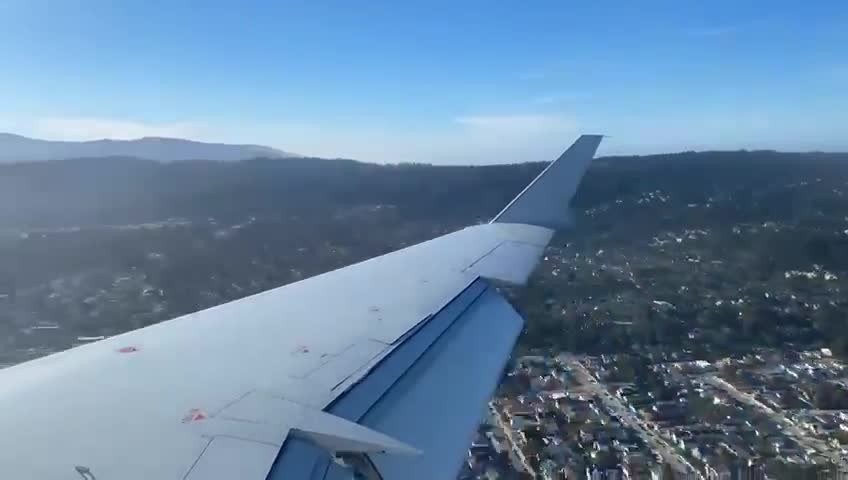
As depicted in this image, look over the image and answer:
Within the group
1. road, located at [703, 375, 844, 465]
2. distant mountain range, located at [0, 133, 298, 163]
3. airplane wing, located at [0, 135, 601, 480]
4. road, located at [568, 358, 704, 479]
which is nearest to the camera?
airplane wing, located at [0, 135, 601, 480]

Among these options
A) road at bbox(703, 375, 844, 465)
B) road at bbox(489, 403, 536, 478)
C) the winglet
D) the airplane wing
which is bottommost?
road at bbox(703, 375, 844, 465)

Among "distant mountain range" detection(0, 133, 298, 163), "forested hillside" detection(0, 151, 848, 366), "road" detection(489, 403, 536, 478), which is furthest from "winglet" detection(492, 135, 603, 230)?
"distant mountain range" detection(0, 133, 298, 163)

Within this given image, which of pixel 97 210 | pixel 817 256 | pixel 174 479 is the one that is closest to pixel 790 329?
pixel 817 256

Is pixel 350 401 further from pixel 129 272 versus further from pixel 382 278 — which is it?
pixel 129 272

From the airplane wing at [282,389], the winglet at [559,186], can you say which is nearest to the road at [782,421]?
the winglet at [559,186]

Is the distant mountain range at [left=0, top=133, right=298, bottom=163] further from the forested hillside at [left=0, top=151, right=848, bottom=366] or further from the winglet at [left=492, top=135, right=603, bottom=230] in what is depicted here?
the winglet at [left=492, top=135, right=603, bottom=230]

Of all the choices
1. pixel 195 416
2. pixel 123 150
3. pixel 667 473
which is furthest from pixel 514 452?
pixel 123 150

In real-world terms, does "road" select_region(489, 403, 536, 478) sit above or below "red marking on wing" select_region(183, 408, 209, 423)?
below

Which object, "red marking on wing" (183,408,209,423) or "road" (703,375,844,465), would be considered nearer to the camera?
"red marking on wing" (183,408,209,423)
